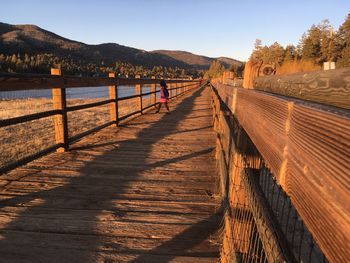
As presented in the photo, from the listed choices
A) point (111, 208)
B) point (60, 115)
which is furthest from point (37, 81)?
point (111, 208)

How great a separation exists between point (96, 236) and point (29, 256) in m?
0.56

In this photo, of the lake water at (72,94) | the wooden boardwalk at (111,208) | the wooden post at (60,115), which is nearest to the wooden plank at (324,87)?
the wooden boardwalk at (111,208)

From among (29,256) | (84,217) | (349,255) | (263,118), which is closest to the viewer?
(349,255)

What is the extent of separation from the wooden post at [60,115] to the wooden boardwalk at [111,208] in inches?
9.6

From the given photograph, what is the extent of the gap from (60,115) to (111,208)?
267 centimetres

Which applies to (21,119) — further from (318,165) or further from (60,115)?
(318,165)

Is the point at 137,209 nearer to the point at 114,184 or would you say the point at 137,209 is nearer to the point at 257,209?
the point at 114,184

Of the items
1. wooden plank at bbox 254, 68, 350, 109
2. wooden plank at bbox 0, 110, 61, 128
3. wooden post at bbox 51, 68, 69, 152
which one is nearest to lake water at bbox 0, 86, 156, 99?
wooden post at bbox 51, 68, 69, 152

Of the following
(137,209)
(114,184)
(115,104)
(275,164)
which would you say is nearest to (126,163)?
(114,184)

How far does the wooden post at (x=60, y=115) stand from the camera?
5.23 meters

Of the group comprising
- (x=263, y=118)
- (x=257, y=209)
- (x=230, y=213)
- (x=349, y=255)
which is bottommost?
(x=230, y=213)

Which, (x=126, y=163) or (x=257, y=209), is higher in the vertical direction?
(x=257, y=209)

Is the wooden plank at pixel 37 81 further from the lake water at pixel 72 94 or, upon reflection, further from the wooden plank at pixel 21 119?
the wooden plank at pixel 21 119

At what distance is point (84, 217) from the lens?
10.1 feet
